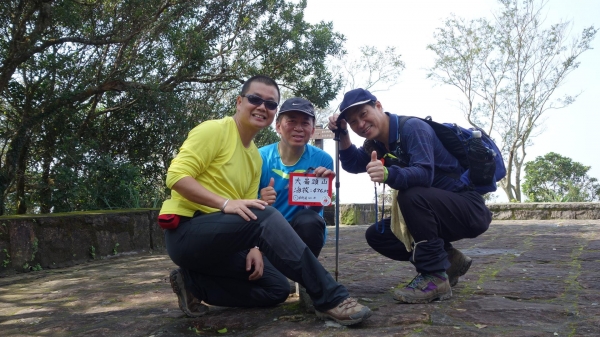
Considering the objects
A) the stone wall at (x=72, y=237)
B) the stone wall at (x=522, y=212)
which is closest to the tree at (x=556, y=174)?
the stone wall at (x=522, y=212)

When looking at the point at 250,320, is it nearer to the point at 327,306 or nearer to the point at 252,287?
the point at 252,287

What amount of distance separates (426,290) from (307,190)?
34.4 inches

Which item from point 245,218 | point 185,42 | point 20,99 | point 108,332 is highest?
point 185,42

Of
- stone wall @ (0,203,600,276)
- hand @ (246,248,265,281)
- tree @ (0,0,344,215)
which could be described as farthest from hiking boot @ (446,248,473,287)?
tree @ (0,0,344,215)

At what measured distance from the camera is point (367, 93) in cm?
329

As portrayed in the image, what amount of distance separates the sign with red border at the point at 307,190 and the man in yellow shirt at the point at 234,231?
23 centimetres

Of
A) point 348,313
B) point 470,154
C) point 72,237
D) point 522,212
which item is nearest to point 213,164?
point 348,313

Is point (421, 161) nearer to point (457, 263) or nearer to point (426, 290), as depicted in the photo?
point (426, 290)

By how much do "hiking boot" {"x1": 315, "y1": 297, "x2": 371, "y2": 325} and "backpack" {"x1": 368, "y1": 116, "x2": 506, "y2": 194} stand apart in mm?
1038

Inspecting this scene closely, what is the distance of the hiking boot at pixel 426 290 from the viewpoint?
3.08 meters

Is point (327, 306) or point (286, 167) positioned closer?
point (327, 306)

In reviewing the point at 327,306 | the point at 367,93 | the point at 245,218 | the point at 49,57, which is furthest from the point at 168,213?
the point at 49,57

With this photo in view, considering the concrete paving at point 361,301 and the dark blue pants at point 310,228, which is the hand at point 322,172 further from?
the concrete paving at point 361,301

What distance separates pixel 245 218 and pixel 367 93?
3.76 ft
